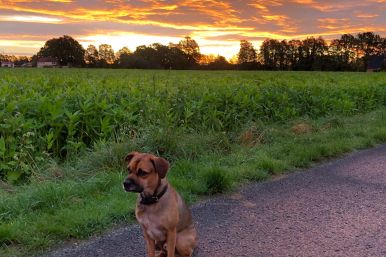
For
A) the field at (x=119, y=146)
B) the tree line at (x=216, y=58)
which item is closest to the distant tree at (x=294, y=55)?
the tree line at (x=216, y=58)

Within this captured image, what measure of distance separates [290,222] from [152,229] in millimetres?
1942

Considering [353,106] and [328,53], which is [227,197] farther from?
[328,53]

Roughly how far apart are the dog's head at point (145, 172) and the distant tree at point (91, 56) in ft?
207

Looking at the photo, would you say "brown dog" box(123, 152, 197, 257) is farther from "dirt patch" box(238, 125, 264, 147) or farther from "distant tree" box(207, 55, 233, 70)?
"distant tree" box(207, 55, 233, 70)

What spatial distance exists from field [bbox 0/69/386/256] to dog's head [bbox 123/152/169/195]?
4.15ft

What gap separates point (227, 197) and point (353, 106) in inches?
401

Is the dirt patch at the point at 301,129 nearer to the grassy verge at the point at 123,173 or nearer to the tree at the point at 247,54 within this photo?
the grassy verge at the point at 123,173

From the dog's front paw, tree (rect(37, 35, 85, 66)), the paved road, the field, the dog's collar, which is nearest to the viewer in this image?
the dog's collar

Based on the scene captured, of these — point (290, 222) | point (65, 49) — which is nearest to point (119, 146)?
point (290, 222)

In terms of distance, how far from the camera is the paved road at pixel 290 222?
4211 millimetres

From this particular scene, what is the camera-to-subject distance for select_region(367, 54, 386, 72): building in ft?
246

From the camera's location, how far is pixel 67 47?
65688 millimetres

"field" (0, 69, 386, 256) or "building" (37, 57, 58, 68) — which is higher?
"building" (37, 57, 58, 68)

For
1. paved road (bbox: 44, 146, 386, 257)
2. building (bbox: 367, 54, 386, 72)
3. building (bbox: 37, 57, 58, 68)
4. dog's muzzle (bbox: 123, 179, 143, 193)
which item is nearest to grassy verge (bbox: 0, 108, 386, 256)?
paved road (bbox: 44, 146, 386, 257)
